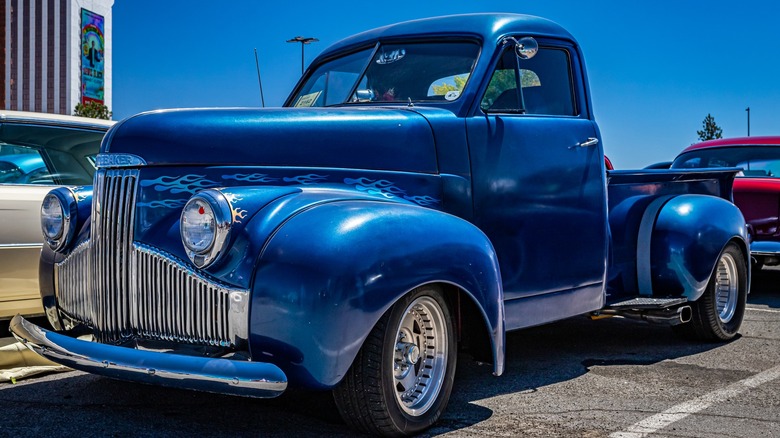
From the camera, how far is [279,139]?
4090 mm

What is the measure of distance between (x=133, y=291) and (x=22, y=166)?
252cm

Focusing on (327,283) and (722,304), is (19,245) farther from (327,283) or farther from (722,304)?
(722,304)

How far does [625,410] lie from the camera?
178 inches

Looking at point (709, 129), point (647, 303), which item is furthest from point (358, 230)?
point (709, 129)

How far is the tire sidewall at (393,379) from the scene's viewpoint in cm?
376

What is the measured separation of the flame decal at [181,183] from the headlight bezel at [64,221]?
2.62ft

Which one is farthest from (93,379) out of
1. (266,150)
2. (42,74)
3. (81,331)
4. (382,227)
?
(42,74)

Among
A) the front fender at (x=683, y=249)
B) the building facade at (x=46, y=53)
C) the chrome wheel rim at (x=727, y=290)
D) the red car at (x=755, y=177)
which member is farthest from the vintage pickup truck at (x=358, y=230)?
the building facade at (x=46, y=53)

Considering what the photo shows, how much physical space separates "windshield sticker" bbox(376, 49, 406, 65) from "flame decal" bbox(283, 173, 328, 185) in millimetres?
1267


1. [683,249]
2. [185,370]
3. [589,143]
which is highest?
[589,143]

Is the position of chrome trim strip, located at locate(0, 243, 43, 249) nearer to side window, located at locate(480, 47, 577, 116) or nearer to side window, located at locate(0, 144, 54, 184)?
side window, located at locate(0, 144, 54, 184)

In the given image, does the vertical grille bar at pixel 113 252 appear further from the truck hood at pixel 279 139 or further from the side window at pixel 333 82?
the side window at pixel 333 82

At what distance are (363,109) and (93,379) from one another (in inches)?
85.6

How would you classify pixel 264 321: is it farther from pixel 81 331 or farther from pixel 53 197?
pixel 53 197
